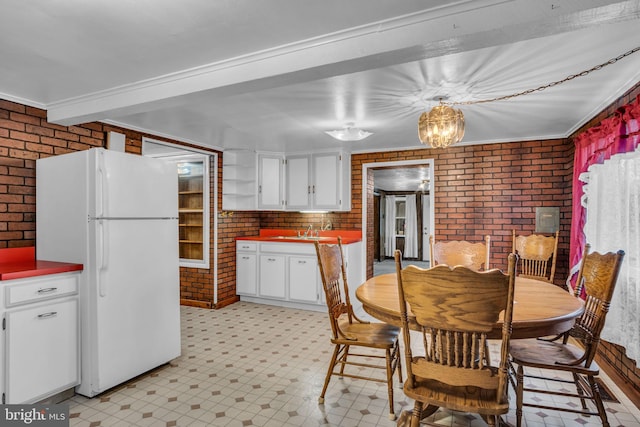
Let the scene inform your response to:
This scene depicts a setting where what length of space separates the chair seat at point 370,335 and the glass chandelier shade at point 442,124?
1.41m

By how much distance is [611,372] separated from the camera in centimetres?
280

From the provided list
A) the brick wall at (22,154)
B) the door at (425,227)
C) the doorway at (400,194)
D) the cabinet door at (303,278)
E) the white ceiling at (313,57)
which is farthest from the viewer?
the door at (425,227)

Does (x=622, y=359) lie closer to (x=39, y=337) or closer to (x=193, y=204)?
(x=39, y=337)

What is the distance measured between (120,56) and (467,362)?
98.3 inches

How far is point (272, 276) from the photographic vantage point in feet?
16.1

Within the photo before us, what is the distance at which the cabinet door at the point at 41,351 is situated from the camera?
2.15 meters

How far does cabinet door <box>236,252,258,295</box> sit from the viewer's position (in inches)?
199

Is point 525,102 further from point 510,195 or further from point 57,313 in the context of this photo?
point 57,313

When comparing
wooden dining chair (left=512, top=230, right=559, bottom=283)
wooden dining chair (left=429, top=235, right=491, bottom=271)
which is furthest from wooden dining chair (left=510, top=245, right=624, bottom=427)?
wooden dining chair (left=512, top=230, right=559, bottom=283)

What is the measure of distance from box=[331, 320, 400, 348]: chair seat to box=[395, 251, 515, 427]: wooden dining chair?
63 cm

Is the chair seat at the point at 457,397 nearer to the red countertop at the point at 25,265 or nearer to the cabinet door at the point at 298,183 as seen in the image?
the red countertop at the point at 25,265

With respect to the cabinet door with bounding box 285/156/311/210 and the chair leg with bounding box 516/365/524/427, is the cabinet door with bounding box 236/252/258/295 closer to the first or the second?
the cabinet door with bounding box 285/156/311/210

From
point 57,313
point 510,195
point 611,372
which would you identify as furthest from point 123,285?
point 510,195

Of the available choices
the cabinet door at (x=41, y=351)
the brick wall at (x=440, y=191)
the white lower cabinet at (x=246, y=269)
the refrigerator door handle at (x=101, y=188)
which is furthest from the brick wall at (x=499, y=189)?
the cabinet door at (x=41, y=351)
